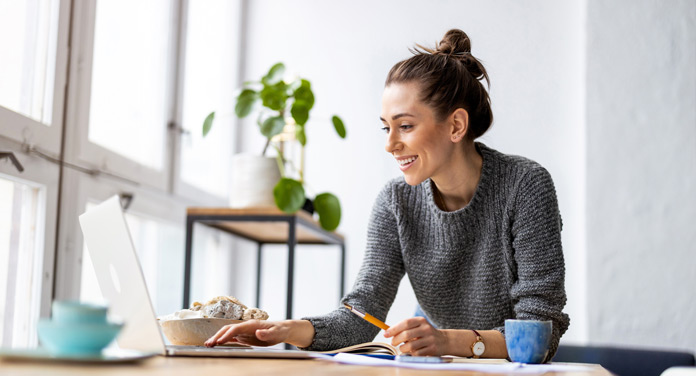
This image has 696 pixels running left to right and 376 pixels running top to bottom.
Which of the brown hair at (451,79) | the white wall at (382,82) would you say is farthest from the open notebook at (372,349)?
the white wall at (382,82)

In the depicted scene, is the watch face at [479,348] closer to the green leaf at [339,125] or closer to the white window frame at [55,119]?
the white window frame at [55,119]

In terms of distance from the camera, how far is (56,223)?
1929 millimetres

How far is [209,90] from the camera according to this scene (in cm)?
313

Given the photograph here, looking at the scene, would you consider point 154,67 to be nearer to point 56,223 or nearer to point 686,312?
point 56,223

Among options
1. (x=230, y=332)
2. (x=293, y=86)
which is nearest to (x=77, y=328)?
(x=230, y=332)

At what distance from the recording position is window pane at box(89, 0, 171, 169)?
2180 millimetres

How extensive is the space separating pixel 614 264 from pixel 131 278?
2367 mm

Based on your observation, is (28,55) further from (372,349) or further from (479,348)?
(479,348)

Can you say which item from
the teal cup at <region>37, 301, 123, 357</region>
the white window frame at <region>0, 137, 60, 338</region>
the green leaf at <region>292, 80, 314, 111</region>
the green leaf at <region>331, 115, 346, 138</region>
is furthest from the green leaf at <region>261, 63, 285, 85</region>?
the teal cup at <region>37, 301, 123, 357</region>

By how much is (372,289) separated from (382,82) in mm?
1839

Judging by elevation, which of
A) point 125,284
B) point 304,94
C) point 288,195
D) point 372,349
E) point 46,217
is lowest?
point 372,349

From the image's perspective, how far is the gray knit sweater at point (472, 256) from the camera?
4.53 ft

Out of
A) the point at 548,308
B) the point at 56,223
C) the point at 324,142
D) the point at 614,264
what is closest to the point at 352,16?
the point at 324,142

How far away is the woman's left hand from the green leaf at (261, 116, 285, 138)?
1.27 m
